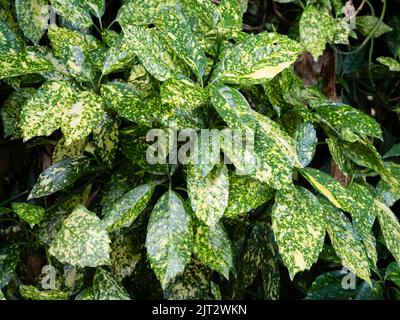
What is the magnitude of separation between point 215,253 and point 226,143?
0.20m

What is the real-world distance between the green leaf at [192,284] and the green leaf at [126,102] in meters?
0.32

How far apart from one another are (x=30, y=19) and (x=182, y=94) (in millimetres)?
440

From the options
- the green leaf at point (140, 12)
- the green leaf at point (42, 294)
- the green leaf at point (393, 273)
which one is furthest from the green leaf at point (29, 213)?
the green leaf at point (393, 273)

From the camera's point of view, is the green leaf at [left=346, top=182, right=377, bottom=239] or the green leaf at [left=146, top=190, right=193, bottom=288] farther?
the green leaf at [left=346, top=182, right=377, bottom=239]

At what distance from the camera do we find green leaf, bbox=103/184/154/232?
2.98 feet

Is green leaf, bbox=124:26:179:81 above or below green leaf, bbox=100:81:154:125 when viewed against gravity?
above

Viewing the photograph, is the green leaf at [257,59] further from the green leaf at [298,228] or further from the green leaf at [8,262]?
the green leaf at [8,262]

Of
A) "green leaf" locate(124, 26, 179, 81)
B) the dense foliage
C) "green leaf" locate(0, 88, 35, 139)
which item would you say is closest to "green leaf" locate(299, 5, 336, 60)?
the dense foliage

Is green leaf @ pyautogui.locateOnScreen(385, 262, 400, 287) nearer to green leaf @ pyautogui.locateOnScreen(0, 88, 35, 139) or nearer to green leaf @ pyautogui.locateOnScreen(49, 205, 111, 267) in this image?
green leaf @ pyautogui.locateOnScreen(49, 205, 111, 267)

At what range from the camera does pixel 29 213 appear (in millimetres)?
968

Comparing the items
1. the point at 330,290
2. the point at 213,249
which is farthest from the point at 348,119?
the point at 330,290

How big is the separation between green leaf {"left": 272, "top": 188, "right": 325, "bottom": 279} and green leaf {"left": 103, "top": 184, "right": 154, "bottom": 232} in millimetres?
214

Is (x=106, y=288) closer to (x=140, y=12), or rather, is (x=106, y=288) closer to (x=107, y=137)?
(x=107, y=137)

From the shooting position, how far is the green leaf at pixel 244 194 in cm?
89
